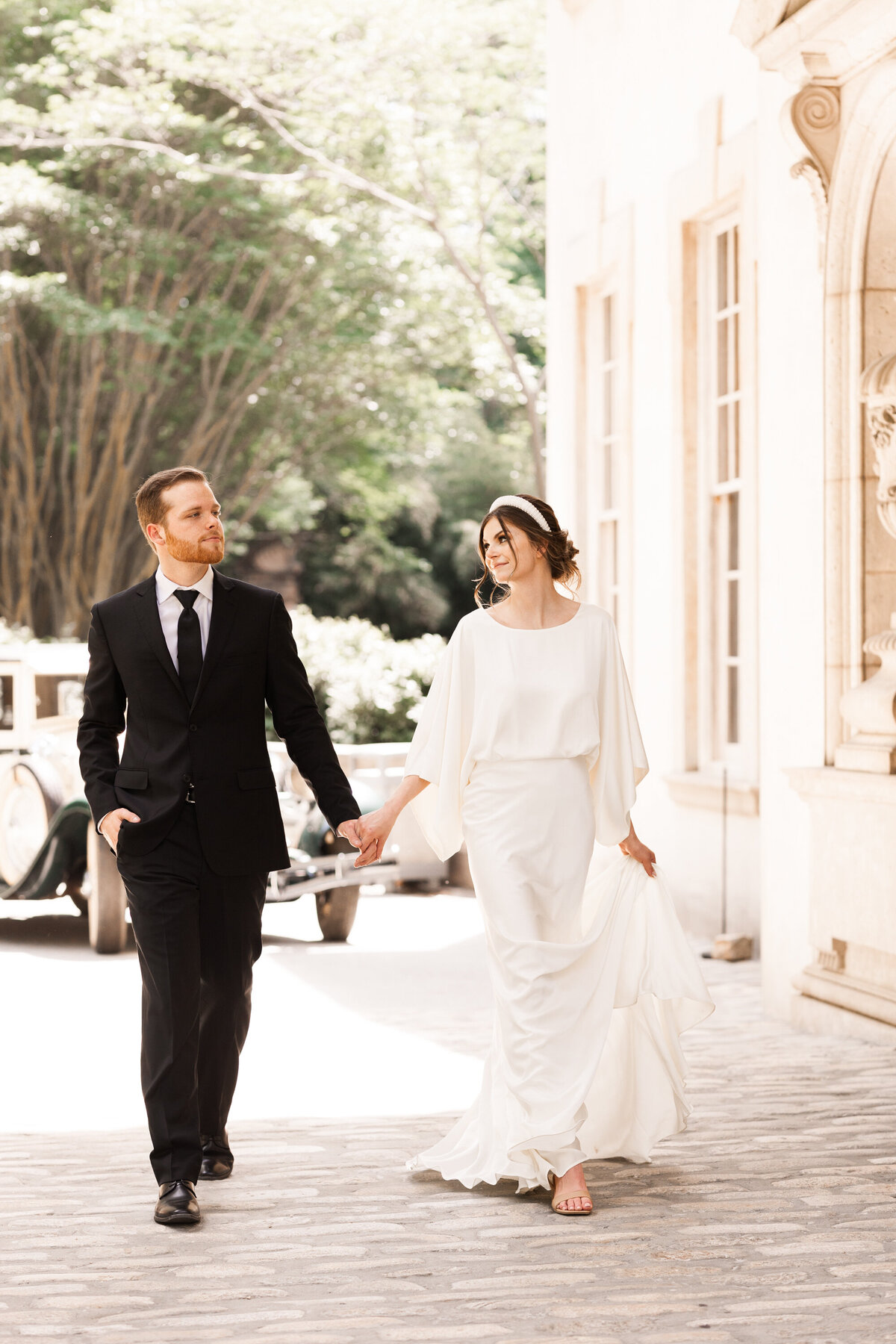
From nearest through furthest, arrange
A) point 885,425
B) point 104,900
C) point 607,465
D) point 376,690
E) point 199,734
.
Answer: point 199,734, point 885,425, point 104,900, point 607,465, point 376,690

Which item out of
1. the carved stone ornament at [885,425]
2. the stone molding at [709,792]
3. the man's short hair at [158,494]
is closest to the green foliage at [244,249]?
the stone molding at [709,792]

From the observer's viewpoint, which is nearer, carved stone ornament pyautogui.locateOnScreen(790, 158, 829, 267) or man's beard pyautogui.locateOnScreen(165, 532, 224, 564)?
man's beard pyautogui.locateOnScreen(165, 532, 224, 564)

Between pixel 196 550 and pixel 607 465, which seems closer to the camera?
pixel 196 550

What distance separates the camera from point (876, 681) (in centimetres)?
677

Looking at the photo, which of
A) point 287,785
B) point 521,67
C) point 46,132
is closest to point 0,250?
point 46,132

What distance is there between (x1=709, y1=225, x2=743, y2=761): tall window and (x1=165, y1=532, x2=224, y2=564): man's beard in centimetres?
583

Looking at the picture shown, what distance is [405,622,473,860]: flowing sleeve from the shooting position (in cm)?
466

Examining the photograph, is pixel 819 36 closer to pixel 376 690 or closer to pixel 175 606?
pixel 175 606

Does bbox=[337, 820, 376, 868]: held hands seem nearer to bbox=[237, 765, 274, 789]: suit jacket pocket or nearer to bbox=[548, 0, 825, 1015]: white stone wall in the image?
bbox=[237, 765, 274, 789]: suit jacket pocket

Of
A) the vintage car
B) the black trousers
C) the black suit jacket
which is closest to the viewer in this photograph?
the black trousers

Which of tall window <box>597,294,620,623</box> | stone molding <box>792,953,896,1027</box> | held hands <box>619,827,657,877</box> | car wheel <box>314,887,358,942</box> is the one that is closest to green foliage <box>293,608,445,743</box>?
tall window <box>597,294,620,623</box>

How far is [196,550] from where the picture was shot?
4.52m

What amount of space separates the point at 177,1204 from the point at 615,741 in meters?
1.68

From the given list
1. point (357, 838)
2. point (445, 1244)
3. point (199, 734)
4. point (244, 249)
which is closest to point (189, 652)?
point (199, 734)
